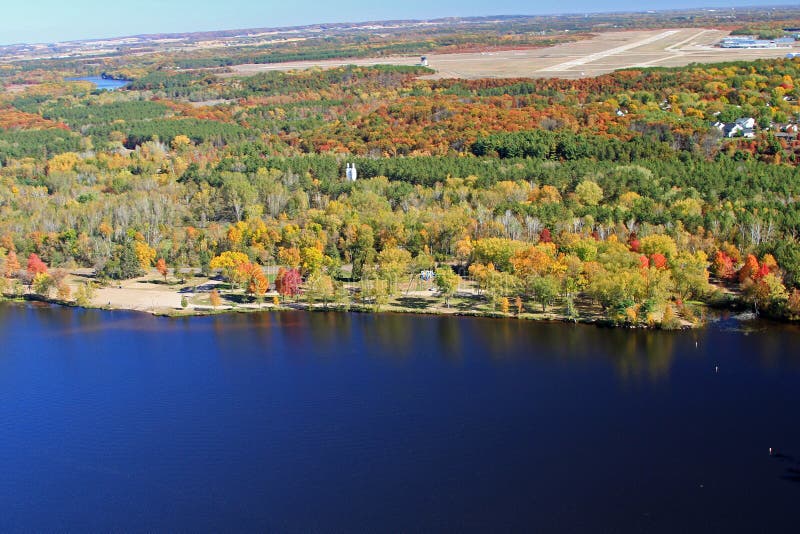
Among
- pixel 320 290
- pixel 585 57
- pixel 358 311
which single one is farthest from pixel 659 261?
pixel 585 57

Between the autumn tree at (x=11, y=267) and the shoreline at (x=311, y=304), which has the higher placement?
the autumn tree at (x=11, y=267)

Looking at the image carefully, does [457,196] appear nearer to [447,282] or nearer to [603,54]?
[447,282]

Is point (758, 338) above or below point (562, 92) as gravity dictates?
below

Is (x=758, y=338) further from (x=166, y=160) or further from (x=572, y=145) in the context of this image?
(x=166, y=160)

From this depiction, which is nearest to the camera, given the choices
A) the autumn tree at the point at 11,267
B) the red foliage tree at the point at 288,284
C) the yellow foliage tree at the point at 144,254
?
the red foliage tree at the point at 288,284

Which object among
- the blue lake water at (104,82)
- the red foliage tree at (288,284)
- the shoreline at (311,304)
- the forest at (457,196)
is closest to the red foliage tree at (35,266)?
the forest at (457,196)

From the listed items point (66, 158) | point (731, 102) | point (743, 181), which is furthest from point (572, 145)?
point (66, 158)

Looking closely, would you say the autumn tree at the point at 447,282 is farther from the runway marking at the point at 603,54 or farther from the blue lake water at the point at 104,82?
the blue lake water at the point at 104,82

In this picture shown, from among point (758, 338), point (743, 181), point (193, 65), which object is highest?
point (193, 65)
